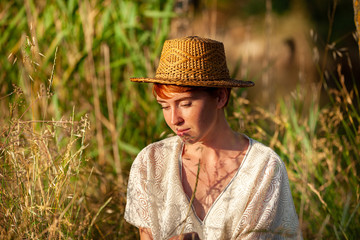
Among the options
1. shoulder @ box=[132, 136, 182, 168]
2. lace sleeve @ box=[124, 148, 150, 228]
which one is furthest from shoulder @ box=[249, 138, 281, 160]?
lace sleeve @ box=[124, 148, 150, 228]

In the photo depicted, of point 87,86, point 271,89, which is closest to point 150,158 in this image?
point 87,86

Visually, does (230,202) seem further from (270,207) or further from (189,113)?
(189,113)

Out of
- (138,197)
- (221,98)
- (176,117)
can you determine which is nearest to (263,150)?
(221,98)

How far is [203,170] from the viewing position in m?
1.91

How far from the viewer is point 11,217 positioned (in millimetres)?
1712

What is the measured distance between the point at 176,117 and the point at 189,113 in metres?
0.05

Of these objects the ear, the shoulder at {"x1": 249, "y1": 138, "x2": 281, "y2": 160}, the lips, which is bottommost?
the shoulder at {"x1": 249, "y1": 138, "x2": 281, "y2": 160}

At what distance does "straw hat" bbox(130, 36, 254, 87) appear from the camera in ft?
5.68

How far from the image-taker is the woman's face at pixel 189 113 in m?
1.74

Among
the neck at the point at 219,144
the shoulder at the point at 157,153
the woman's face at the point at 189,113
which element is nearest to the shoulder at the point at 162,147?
the shoulder at the point at 157,153

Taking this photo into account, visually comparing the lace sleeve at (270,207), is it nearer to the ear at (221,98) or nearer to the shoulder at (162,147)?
the ear at (221,98)

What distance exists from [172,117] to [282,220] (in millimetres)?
640

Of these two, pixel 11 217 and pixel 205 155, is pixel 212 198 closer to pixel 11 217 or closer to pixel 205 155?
pixel 205 155

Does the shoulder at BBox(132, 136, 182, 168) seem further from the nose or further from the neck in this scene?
the nose
